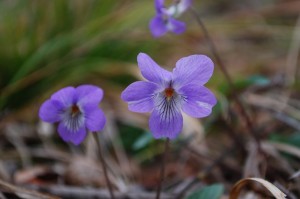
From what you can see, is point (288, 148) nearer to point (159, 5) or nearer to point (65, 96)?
point (159, 5)

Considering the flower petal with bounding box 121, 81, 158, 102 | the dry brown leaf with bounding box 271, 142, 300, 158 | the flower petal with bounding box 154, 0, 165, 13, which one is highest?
the flower petal with bounding box 154, 0, 165, 13

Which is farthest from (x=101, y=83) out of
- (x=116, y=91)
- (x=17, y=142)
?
(x=17, y=142)

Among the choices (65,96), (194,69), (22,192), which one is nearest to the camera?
(194,69)

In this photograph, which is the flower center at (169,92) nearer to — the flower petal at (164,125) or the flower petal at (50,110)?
the flower petal at (164,125)

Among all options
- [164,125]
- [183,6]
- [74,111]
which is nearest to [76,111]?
[74,111]

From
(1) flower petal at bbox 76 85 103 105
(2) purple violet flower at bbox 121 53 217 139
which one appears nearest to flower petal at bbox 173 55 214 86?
(2) purple violet flower at bbox 121 53 217 139

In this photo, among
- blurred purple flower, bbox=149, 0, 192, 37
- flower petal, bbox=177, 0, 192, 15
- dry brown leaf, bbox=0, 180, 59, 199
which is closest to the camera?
dry brown leaf, bbox=0, 180, 59, 199

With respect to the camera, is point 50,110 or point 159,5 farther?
point 159,5

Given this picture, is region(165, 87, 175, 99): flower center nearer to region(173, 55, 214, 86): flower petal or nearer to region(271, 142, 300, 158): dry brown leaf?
region(173, 55, 214, 86): flower petal
